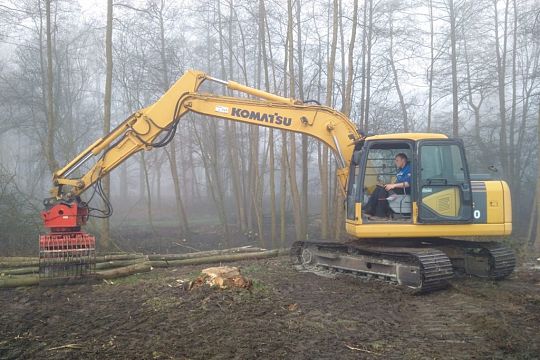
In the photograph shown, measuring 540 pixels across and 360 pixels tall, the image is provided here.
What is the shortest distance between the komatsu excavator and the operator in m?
0.10

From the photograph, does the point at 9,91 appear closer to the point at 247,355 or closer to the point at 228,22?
the point at 228,22

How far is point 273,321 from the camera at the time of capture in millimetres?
6102

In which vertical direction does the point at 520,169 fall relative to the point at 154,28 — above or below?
below

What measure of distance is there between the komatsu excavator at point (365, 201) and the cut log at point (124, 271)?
0.24 metres

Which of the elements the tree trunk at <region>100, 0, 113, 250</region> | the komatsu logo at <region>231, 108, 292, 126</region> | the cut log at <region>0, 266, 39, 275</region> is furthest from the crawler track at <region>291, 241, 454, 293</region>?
the tree trunk at <region>100, 0, 113, 250</region>

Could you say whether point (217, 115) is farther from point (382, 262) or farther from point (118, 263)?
point (382, 262)

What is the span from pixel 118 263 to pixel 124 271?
0.78 meters

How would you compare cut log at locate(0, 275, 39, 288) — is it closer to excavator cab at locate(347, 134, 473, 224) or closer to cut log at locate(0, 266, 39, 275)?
cut log at locate(0, 266, 39, 275)

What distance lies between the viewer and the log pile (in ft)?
28.6

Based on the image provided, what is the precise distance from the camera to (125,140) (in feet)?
30.7

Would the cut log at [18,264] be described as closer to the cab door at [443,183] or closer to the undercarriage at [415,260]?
the undercarriage at [415,260]

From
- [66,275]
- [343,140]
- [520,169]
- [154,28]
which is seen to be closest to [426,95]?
[520,169]

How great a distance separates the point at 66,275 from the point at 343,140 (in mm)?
5436

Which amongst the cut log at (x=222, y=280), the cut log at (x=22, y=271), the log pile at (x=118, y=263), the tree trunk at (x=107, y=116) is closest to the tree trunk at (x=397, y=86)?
the tree trunk at (x=107, y=116)
